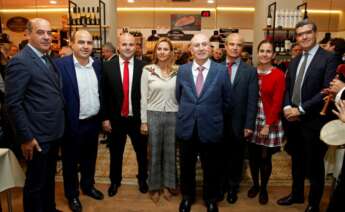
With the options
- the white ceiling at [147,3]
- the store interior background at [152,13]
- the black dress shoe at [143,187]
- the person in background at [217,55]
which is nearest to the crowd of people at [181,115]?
the black dress shoe at [143,187]

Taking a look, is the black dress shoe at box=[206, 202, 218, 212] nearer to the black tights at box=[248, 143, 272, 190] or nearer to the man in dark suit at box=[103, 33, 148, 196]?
the black tights at box=[248, 143, 272, 190]

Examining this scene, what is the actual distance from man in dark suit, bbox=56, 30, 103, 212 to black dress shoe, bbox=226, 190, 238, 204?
1.44 metres

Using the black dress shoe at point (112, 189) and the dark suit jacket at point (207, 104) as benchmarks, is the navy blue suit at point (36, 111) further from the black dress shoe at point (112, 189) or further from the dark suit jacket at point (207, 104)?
the dark suit jacket at point (207, 104)

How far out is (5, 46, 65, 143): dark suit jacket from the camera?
2199 millimetres

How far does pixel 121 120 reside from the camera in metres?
3.04

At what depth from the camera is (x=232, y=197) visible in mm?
3125

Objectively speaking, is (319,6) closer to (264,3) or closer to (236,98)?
(264,3)

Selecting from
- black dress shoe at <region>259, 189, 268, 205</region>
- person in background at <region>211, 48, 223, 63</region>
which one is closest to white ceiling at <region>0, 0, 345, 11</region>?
person in background at <region>211, 48, 223, 63</region>

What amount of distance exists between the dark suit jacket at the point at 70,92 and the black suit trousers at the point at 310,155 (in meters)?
2.04

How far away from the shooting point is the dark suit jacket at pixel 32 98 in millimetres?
2199

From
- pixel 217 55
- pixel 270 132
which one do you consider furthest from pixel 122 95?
pixel 217 55

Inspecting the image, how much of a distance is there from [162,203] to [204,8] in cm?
728

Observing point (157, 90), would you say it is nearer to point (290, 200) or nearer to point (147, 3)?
point (290, 200)

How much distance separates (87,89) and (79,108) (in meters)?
0.19
